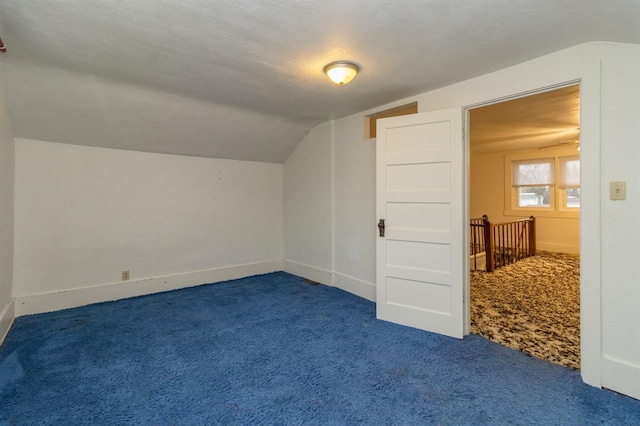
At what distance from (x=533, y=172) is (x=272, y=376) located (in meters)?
7.81

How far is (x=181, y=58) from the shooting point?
233cm

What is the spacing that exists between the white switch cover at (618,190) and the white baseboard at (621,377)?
108cm

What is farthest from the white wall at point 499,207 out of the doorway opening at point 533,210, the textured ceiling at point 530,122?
the textured ceiling at point 530,122

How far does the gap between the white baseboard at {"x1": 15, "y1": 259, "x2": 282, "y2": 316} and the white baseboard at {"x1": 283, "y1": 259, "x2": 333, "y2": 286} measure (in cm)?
41

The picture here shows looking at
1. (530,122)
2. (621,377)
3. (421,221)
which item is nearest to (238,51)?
(421,221)

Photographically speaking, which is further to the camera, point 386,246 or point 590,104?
point 386,246

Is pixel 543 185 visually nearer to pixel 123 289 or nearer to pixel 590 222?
pixel 590 222

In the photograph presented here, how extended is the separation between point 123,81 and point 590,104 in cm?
381

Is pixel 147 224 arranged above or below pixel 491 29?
below

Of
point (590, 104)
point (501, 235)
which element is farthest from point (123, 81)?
point (501, 235)

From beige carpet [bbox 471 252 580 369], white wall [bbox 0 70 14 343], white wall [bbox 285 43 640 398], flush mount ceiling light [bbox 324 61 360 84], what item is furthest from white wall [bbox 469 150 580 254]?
white wall [bbox 0 70 14 343]

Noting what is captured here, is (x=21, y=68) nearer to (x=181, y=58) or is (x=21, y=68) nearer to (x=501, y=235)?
(x=181, y=58)

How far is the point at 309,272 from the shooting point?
15.5ft

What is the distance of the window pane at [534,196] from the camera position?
7.08 meters
